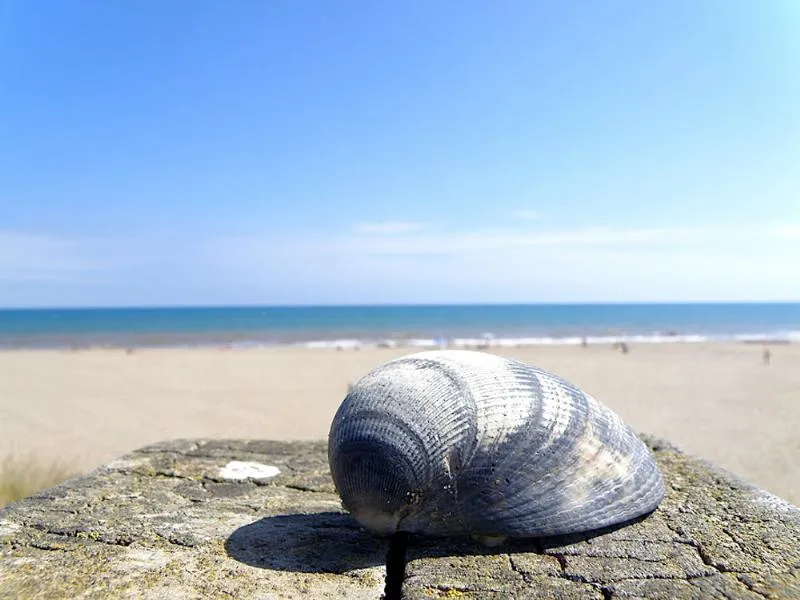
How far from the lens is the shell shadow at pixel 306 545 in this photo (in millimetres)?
2920

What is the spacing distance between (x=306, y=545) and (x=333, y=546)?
0.46 feet

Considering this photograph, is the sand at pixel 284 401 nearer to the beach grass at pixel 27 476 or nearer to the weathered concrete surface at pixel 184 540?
the beach grass at pixel 27 476

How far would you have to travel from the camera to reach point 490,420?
292 cm

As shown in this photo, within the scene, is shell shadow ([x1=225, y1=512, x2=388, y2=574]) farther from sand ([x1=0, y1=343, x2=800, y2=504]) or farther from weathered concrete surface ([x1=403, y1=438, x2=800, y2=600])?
sand ([x1=0, y1=343, x2=800, y2=504])

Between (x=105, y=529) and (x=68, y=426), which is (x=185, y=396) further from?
(x=105, y=529)

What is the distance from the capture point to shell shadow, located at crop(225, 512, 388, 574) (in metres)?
2.92

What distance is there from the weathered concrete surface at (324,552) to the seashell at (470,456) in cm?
18

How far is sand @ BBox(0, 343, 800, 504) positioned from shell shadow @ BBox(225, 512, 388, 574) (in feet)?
15.0

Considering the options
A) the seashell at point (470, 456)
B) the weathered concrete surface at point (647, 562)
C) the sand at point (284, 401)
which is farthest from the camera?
the sand at point (284, 401)

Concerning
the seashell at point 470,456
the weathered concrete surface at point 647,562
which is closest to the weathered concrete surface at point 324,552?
the weathered concrete surface at point 647,562

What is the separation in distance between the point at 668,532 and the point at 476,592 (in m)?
1.24

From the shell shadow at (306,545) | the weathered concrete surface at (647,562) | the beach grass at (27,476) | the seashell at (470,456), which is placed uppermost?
the seashell at (470,456)

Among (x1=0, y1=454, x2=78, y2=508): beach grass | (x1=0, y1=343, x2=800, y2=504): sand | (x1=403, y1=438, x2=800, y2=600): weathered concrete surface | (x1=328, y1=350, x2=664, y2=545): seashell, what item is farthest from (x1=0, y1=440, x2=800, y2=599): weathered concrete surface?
(x1=0, y1=343, x2=800, y2=504): sand

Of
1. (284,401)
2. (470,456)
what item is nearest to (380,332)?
(284,401)
